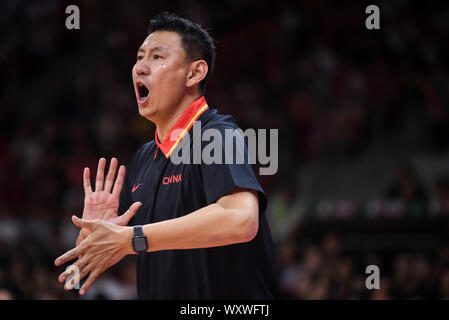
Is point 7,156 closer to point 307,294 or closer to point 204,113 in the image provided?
point 307,294

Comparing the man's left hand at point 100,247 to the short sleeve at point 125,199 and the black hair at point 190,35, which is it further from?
the black hair at point 190,35

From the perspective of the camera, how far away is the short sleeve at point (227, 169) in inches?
99.7

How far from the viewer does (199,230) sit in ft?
7.83

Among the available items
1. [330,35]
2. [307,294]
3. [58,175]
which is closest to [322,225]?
[307,294]

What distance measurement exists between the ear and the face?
0.07ft

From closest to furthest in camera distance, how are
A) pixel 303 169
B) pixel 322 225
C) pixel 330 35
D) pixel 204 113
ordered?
pixel 204 113 < pixel 322 225 < pixel 303 169 < pixel 330 35

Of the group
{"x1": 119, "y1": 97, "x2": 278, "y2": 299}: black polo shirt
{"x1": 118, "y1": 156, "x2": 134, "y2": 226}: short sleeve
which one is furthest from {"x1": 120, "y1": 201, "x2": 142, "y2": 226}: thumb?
{"x1": 118, "y1": 156, "x2": 134, "y2": 226}: short sleeve

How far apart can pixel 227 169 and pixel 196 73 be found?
77 cm

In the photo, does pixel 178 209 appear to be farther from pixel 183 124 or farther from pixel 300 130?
pixel 300 130

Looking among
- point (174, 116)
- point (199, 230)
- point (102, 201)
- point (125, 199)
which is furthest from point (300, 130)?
point (199, 230)

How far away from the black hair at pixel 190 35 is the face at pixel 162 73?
0.10 feet

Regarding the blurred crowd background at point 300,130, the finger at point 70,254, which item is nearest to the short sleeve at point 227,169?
the finger at point 70,254

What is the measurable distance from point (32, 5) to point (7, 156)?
347 cm

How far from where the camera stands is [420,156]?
28.0 ft
